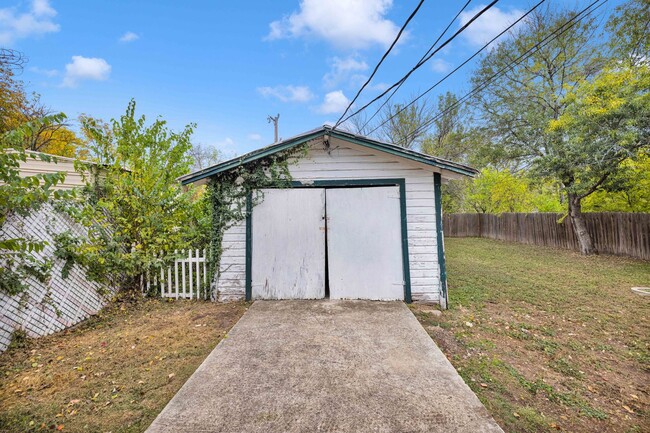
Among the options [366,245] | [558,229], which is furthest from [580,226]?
[366,245]

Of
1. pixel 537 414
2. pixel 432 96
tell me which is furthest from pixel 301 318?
pixel 432 96

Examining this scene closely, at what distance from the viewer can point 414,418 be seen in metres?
2.12

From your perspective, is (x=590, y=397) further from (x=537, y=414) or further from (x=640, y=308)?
(x=640, y=308)

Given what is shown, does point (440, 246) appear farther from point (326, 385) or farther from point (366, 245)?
point (326, 385)

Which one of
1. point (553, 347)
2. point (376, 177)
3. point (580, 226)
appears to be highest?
point (376, 177)

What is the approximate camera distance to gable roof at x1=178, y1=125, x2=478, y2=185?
477cm

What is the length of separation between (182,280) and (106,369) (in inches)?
94.7

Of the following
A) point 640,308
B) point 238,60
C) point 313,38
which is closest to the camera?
point 640,308

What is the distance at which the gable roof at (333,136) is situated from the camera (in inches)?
188

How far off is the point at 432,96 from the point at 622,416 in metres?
20.4

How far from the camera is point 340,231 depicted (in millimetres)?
5137

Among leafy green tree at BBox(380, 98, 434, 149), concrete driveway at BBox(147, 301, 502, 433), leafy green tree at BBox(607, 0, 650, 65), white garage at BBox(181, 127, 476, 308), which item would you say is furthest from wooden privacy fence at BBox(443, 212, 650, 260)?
concrete driveway at BBox(147, 301, 502, 433)

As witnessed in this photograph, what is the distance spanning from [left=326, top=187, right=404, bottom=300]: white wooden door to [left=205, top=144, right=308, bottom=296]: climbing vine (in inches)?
42.9

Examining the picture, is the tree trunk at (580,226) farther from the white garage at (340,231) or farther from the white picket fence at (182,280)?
the white picket fence at (182,280)
